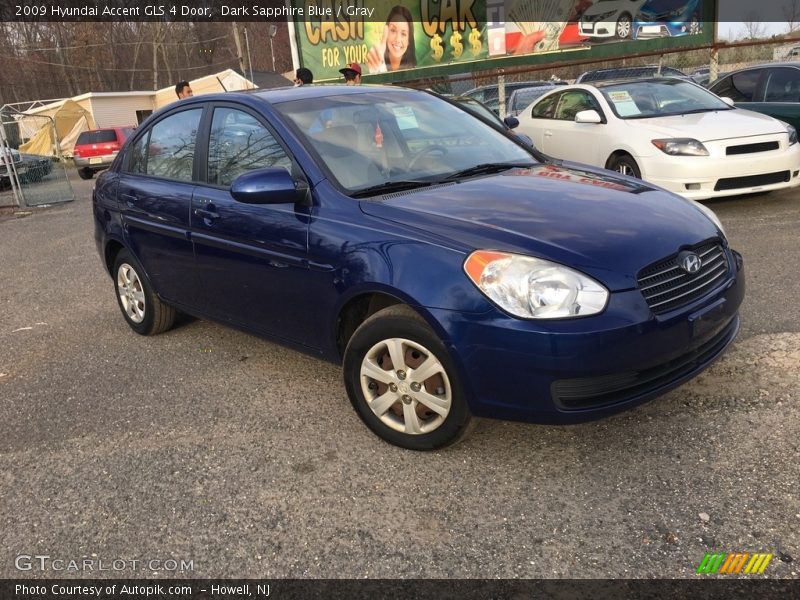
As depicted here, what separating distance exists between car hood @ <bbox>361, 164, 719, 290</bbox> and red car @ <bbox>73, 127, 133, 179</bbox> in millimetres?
21961

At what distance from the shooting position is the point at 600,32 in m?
14.5

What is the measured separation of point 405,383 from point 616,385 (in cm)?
88

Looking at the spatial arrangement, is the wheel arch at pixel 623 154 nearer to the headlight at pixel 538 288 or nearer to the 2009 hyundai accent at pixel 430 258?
the 2009 hyundai accent at pixel 430 258

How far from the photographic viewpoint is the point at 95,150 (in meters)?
22.7

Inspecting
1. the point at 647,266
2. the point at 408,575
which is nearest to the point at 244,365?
the point at 408,575

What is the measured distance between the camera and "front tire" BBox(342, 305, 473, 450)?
282 cm

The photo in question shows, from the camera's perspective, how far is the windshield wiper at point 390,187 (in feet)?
10.8

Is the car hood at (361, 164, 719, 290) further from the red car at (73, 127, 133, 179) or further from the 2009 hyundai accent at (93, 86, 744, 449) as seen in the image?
the red car at (73, 127, 133, 179)

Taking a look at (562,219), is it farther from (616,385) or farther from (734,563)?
(734,563)

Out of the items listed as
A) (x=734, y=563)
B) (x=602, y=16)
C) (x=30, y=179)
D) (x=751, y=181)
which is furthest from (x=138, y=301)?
(x=602, y=16)

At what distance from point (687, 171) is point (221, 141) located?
4.86m

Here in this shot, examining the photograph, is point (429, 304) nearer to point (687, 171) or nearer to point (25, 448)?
point (25, 448)

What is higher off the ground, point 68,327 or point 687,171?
point 687,171

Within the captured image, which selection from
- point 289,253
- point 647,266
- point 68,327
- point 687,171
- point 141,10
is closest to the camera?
point 647,266
